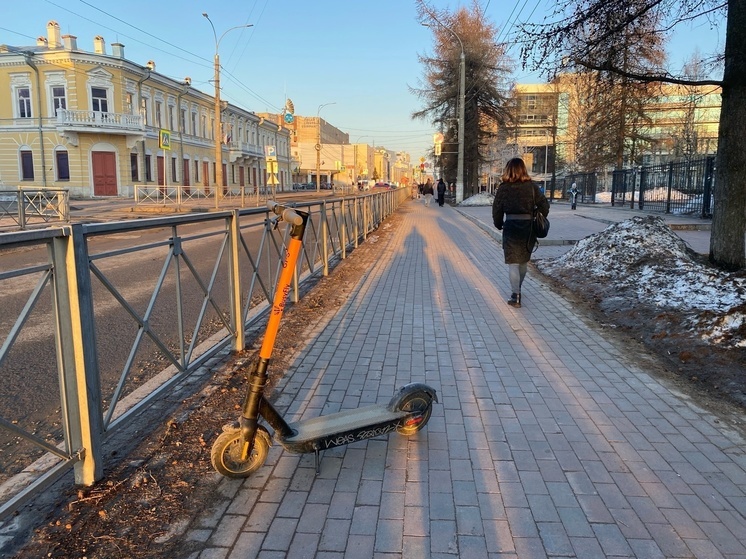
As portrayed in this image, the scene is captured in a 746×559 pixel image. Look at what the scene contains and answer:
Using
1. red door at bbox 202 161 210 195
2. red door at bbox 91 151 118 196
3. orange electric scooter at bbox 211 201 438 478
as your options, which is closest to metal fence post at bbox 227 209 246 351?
orange electric scooter at bbox 211 201 438 478

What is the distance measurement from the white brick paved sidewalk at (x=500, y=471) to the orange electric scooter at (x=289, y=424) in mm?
146

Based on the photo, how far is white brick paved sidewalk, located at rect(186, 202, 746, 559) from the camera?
2.53 meters

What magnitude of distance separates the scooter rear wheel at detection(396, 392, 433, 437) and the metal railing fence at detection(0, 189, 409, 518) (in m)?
1.66

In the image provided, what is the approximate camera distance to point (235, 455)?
2.98 m


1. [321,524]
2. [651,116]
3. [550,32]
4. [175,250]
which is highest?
[651,116]

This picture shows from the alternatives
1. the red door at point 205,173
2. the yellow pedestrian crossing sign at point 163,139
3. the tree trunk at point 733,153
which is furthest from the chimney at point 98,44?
the tree trunk at point 733,153

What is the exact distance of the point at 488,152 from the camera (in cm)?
4488

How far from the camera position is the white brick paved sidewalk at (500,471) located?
2.53 m

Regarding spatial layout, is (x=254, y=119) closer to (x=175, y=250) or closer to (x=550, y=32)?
(x=550, y=32)

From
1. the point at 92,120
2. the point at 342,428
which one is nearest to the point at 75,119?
the point at 92,120

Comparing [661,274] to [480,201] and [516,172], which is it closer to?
[516,172]

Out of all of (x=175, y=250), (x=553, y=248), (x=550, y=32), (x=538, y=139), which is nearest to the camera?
(x=175, y=250)

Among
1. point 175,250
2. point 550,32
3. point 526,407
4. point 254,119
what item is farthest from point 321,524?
point 254,119

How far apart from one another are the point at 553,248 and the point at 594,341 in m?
7.43
